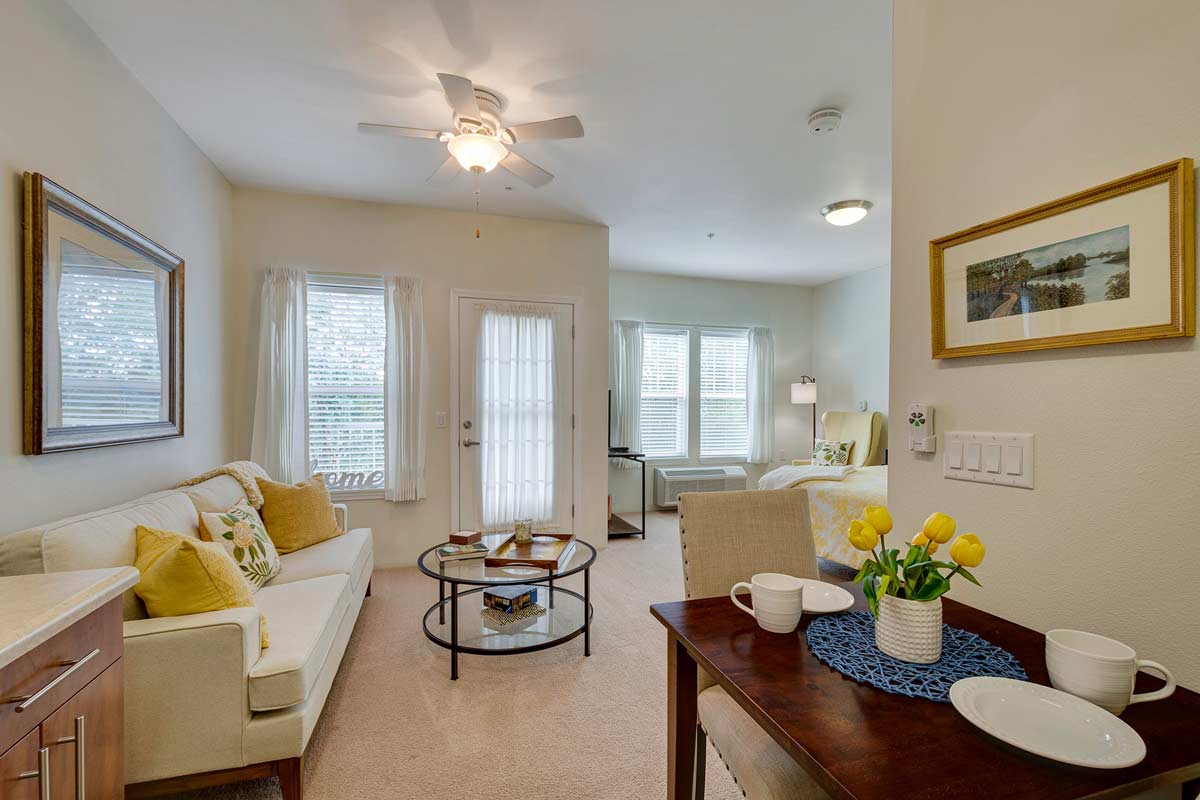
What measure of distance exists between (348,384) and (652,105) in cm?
282

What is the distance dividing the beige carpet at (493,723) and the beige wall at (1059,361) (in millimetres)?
1203


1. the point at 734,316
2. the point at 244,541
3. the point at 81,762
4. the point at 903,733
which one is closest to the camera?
the point at 903,733

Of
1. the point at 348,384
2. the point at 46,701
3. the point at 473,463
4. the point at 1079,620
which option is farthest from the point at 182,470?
the point at 1079,620

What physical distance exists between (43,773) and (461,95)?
90.6 inches

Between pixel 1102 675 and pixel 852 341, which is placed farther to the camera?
pixel 852 341

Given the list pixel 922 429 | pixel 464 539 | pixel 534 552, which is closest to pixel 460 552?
pixel 464 539

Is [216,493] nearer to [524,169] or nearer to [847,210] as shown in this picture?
[524,169]

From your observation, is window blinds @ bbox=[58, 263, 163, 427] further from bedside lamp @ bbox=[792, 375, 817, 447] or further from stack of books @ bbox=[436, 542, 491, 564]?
bedside lamp @ bbox=[792, 375, 817, 447]

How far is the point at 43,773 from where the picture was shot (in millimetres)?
948

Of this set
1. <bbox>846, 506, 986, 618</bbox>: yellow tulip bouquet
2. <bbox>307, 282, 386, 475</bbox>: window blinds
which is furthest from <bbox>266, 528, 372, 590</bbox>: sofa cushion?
<bbox>846, 506, 986, 618</bbox>: yellow tulip bouquet

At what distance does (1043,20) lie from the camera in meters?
1.19

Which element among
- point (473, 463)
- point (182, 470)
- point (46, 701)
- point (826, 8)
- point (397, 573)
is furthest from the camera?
point (473, 463)

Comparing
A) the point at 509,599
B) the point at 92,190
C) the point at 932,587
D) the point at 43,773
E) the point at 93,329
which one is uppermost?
the point at 92,190

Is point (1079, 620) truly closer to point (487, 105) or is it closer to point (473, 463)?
point (487, 105)
